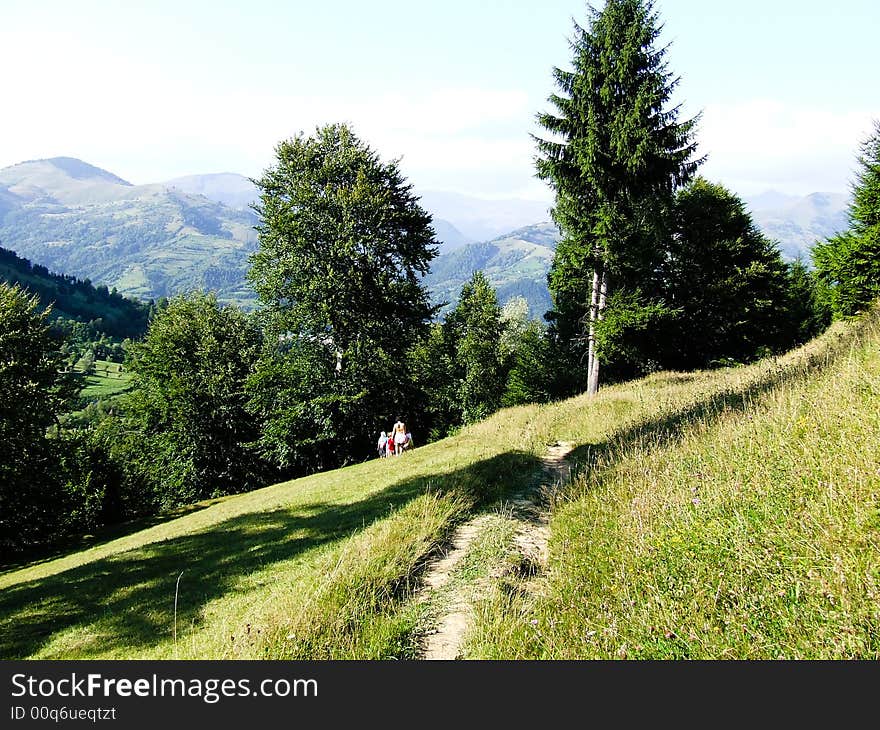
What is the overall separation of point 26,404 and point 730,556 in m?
26.0

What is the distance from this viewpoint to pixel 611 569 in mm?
5367

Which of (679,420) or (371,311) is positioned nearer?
(679,420)

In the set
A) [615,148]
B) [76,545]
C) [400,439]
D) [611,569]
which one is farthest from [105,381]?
[611,569]

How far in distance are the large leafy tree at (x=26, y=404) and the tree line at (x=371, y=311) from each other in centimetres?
10

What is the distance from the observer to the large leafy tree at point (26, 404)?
20.5 meters

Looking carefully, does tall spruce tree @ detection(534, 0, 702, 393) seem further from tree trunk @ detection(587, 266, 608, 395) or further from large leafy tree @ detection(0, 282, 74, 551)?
large leafy tree @ detection(0, 282, 74, 551)

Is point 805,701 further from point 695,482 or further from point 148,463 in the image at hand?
point 148,463

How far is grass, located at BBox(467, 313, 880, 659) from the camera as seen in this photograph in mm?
3750

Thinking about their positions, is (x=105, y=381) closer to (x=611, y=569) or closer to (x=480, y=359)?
(x=480, y=359)

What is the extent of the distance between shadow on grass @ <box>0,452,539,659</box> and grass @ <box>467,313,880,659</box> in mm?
3909

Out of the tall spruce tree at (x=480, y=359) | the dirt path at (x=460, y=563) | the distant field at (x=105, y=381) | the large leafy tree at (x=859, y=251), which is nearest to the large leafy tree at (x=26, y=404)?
the dirt path at (x=460, y=563)

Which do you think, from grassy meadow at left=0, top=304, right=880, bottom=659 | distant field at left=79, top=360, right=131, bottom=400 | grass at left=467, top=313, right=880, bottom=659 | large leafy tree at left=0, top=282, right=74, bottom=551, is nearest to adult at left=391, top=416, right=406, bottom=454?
grassy meadow at left=0, top=304, right=880, bottom=659

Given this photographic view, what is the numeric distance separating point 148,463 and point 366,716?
150 feet

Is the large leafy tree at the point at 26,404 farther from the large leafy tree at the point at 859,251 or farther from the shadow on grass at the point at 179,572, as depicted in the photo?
the large leafy tree at the point at 859,251
